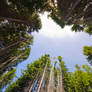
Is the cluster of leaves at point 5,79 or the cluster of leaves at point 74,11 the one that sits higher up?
the cluster of leaves at point 74,11

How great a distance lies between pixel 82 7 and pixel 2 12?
7420mm

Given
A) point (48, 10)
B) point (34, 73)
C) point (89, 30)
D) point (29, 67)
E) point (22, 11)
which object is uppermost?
point (48, 10)

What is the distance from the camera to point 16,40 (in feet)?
34.6

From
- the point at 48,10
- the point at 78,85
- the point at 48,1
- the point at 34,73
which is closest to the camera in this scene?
the point at 48,1

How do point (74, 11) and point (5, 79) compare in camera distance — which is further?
point (5, 79)

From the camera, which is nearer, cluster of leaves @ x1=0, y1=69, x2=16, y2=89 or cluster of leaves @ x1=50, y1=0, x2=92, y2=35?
cluster of leaves @ x1=50, y1=0, x2=92, y2=35

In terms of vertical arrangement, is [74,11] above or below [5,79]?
above

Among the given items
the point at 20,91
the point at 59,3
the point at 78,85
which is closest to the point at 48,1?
the point at 59,3

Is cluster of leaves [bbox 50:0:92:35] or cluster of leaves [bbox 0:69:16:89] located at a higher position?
cluster of leaves [bbox 50:0:92:35]

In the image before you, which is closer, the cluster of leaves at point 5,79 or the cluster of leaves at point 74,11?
the cluster of leaves at point 74,11

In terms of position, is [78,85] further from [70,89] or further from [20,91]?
[20,91]

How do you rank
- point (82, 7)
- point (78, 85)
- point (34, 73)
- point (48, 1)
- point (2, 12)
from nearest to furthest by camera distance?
point (2, 12) < point (82, 7) < point (48, 1) < point (78, 85) < point (34, 73)

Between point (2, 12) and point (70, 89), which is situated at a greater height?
point (2, 12)

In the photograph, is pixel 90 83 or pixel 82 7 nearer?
pixel 82 7
